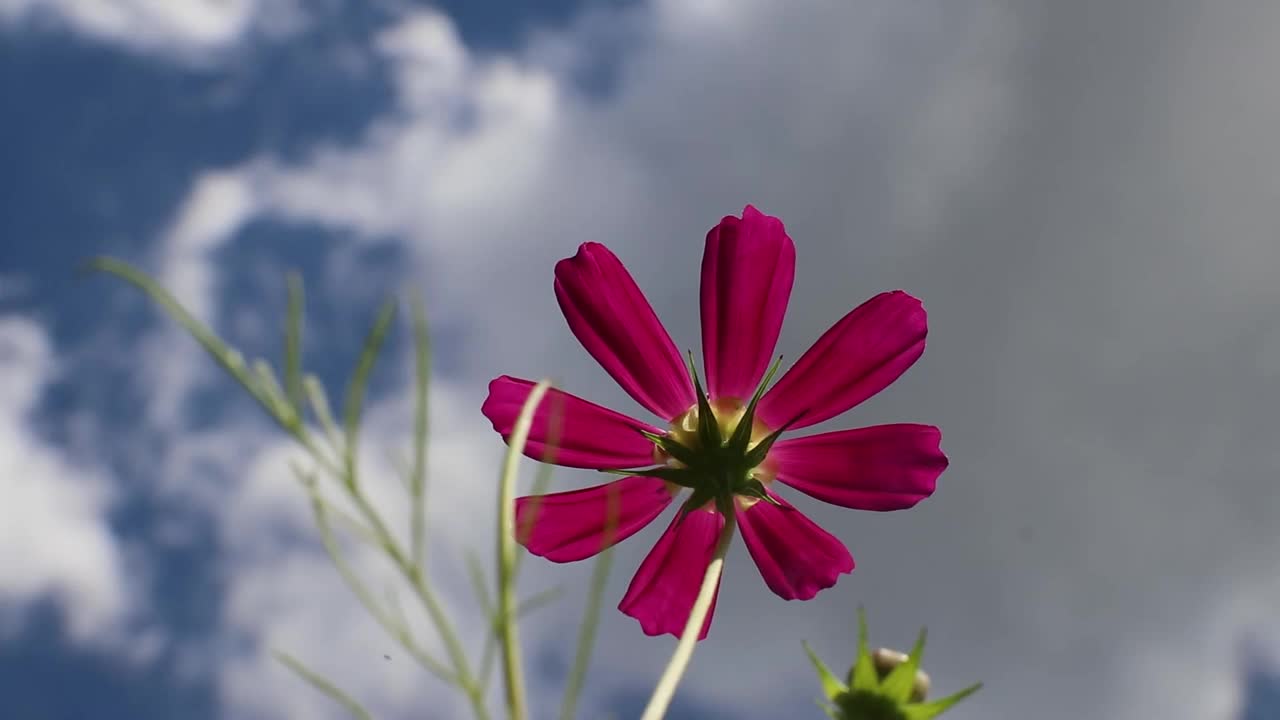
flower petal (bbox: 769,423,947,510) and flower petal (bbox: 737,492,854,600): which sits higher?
flower petal (bbox: 769,423,947,510)

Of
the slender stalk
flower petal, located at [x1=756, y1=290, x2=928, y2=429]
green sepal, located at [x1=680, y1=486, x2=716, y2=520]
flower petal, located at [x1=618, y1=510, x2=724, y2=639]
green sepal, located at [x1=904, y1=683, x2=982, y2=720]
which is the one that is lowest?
the slender stalk

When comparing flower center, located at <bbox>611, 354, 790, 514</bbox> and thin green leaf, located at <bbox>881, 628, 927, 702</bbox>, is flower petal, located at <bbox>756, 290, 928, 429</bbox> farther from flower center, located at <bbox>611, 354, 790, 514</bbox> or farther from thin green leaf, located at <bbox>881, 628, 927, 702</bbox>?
thin green leaf, located at <bbox>881, 628, 927, 702</bbox>

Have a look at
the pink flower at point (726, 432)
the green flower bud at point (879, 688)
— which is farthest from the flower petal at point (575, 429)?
the green flower bud at point (879, 688)

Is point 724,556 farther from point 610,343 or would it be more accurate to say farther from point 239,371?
point 610,343

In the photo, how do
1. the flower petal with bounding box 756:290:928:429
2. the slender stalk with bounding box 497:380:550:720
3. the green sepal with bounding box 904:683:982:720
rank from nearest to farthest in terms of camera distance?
the slender stalk with bounding box 497:380:550:720
the green sepal with bounding box 904:683:982:720
the flower petal with bounding box 756:290:928:429

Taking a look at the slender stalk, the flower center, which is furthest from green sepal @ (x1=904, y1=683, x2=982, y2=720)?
the slender stalk

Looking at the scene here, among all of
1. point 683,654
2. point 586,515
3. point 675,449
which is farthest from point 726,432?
point 683,654

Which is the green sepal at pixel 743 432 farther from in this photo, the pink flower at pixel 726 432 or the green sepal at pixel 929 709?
the green sepal at pixel 929 709
